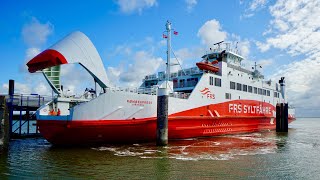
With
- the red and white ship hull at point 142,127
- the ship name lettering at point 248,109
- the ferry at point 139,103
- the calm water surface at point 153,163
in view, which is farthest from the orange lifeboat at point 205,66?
the calm water surface at point 153,163

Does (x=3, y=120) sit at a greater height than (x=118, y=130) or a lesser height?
greater

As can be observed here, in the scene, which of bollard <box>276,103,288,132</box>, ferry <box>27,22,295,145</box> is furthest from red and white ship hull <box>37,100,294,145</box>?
bollard <box>276,103,288,132</box>

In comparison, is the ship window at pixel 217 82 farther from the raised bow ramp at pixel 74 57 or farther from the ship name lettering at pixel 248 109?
the raised bow ramp at pixel 74 57

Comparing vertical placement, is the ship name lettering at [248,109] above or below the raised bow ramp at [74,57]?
below

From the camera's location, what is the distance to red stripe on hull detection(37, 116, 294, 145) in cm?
1545

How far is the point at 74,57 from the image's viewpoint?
15.8 meters

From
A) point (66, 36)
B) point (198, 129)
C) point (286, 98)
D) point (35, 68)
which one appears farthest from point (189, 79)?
point (286, 98)

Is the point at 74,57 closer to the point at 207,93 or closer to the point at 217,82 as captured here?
the point at 207,93

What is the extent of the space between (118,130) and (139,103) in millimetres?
2232

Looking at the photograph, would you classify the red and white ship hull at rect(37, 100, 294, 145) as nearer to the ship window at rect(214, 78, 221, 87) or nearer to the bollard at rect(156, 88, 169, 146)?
the bollard at rect(156, 88, 169, 146)

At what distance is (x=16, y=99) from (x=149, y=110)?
1054 cm

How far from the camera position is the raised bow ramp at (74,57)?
1547cm

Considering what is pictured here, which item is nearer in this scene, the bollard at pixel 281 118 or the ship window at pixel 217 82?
the ship window at pixel 217 82

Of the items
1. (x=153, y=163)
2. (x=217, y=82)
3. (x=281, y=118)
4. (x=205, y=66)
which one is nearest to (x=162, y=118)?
(x=153, y=163)
